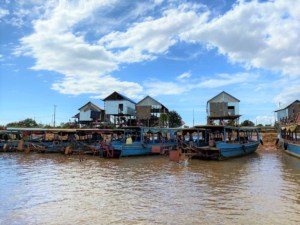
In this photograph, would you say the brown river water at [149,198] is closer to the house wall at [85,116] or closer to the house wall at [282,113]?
the house wall at [282,113]

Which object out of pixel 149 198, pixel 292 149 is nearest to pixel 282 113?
pixel 292 149

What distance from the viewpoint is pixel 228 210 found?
873 cm

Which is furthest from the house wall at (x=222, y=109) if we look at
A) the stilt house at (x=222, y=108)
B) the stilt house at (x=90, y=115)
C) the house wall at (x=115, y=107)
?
the stilt house at (x=90, y=115)

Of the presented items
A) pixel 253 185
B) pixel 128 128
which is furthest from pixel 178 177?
pixel 128 128

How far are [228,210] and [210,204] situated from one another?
81 cm

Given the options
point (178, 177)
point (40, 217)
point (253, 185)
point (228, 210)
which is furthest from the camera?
point (178, 177)

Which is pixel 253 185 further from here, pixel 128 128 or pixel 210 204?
pixel 128 128

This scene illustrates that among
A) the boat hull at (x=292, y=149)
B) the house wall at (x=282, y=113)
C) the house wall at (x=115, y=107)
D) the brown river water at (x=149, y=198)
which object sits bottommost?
the brown river water at (x=149, y=198)

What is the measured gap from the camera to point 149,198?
1023cm

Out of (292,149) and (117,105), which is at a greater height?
(117,105)

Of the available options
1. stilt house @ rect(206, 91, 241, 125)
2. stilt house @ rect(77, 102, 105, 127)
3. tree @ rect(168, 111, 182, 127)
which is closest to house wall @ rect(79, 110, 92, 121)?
stilt house @ rect(77, 102, 105, 127)

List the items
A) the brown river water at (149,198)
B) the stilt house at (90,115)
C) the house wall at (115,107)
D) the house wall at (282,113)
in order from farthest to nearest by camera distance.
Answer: the stilt house at (90,115) < the house wall at (115,107) < the house wall at (282,113) < the brown river water at (149,198)

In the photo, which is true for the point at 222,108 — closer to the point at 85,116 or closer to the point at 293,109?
the point at 293,109

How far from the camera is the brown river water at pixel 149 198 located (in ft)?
26.5
